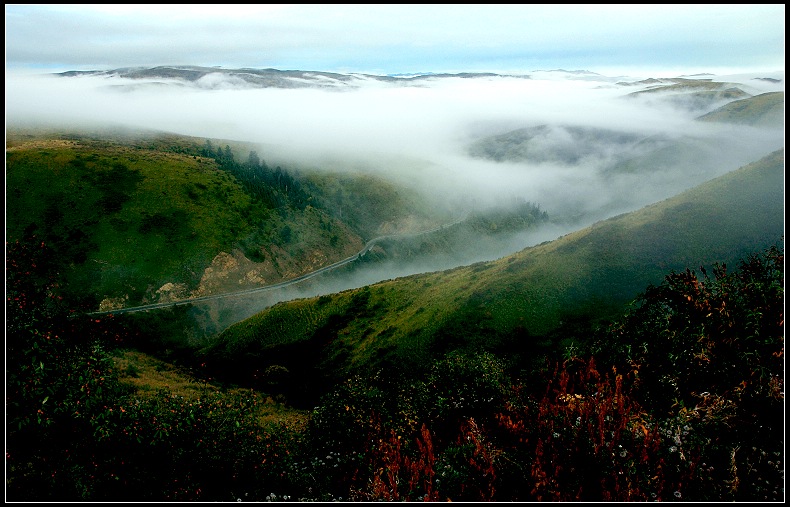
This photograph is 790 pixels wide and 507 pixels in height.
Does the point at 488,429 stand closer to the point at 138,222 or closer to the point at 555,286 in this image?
the point at 555,286

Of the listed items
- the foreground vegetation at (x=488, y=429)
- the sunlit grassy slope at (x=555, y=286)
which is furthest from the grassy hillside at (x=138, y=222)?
the foreground vegetation at (x=488, y=429)

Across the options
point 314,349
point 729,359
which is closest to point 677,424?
point 729,359

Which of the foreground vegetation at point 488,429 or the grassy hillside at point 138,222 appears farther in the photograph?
the grassy hillside at point 138,222

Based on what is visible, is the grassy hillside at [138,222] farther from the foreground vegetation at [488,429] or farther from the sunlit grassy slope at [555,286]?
the foreground vegetation at [488,429]

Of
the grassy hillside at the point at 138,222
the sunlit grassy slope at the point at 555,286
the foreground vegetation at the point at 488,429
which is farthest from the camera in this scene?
the grassy hillside at the point at 138,222

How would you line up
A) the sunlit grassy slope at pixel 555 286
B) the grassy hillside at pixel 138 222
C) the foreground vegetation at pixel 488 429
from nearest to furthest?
the foreground vegetation at pixel 488 429 → the sunlit grassy slope at pixel 555 286 → the grassy hillside at pixel 138 222

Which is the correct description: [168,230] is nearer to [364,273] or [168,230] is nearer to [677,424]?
[364,273]

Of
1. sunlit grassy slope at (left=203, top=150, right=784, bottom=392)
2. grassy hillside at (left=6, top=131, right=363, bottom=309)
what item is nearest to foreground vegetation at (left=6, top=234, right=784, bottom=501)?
sunlit grassy slope at (left=203, top=150, right=784, bottom=392)
